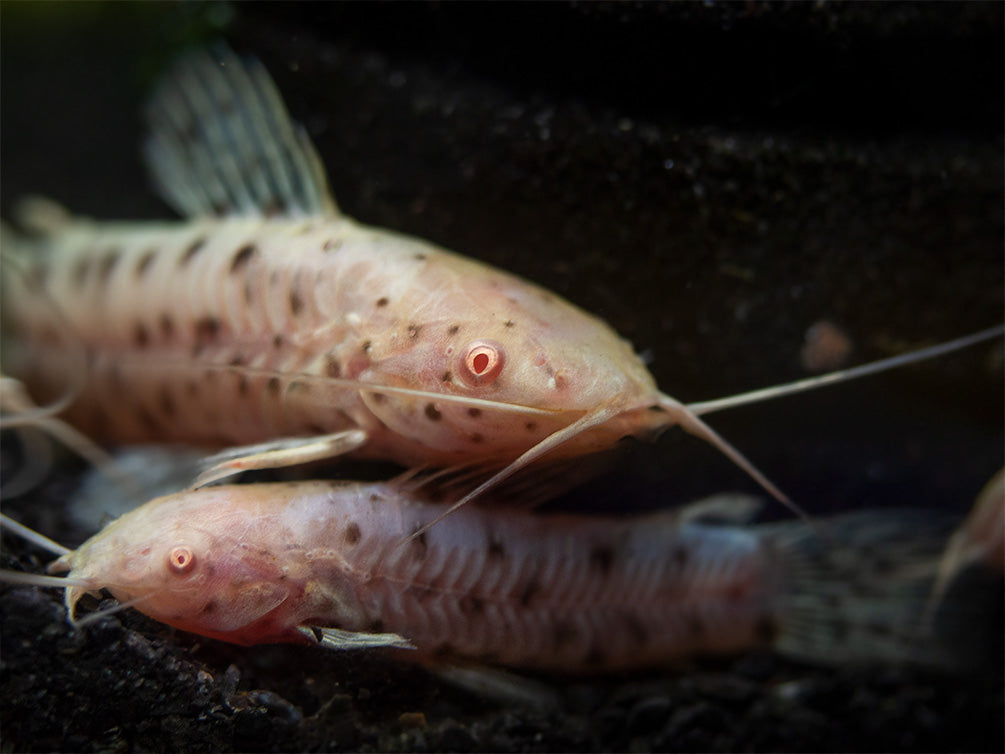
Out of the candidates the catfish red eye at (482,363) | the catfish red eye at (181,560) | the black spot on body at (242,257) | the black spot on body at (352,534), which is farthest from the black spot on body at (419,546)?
the black spot on body at (242,257)

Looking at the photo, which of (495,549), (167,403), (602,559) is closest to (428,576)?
(495,549)

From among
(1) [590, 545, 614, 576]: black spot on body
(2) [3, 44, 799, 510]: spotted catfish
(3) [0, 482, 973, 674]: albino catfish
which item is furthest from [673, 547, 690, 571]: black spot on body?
(2) [3, 44, 799, 510]: spotted catfish

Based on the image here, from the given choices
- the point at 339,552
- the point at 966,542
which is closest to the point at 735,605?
the point at 966,542

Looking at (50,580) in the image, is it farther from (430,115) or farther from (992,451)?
(992,451)

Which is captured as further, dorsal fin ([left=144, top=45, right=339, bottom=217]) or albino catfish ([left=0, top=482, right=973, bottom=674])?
dorsal fin ([left=144, top=45, right=339, bottom=217])

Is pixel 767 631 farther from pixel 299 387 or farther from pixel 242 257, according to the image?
pixel 242 257

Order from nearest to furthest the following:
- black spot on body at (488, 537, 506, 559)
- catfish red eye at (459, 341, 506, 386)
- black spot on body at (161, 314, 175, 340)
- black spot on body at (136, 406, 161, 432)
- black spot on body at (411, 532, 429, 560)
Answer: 1. catfish red eye at (459, 341, 506, 386)
2. black spot on body at (411, 532, 429, 560)
3. black spot on body at (488, 537, 506, 559)
4. black spot on body at (161, 314, 175, 340)
5. black spot on body at (136, 406, 161, 432)

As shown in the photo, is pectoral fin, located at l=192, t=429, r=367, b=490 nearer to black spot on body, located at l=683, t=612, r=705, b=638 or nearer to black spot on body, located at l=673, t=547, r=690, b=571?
black spot on body, located at l=673, t=547, r=690, b=571
